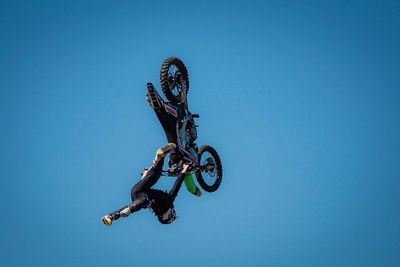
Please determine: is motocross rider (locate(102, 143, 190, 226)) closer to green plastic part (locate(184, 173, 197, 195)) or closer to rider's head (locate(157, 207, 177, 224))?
rider's head (locate(157, 207, 177, 224))

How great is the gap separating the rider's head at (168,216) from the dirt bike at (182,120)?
49.0 inches

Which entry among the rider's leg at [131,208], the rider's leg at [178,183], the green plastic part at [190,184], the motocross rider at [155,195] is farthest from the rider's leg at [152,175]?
the green plastic part at [190,184]

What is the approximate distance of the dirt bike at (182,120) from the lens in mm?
14438

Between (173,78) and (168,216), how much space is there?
500 centimetres

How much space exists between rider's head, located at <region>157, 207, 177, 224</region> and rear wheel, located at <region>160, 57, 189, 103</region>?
3.94 m

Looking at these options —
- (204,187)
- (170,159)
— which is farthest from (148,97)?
(204,187)

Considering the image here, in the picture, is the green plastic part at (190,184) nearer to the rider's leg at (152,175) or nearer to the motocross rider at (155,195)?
the motocross rider at (155,195)

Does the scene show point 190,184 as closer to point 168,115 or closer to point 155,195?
point 155,195

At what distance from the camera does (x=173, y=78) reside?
16.0m

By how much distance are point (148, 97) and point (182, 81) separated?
313 cm

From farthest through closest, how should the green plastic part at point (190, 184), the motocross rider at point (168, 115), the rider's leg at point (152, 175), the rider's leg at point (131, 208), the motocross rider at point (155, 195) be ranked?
the green plastic part at point (190, 184) < the motocross rider at point (168, 115) < the rider's leg at point (152, 175) < the motocross rider at point (155, 195) < the rider's leg at point (131, 208)

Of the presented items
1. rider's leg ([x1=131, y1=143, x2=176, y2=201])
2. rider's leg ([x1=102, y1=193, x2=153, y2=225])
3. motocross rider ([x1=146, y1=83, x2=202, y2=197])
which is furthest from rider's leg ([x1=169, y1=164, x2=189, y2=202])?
rider's leg ([x1=102, y1=193, x2=153, y2=225])

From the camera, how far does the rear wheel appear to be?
15.2 m

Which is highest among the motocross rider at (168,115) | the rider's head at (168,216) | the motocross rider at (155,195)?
the motocross rider at (168,115)
